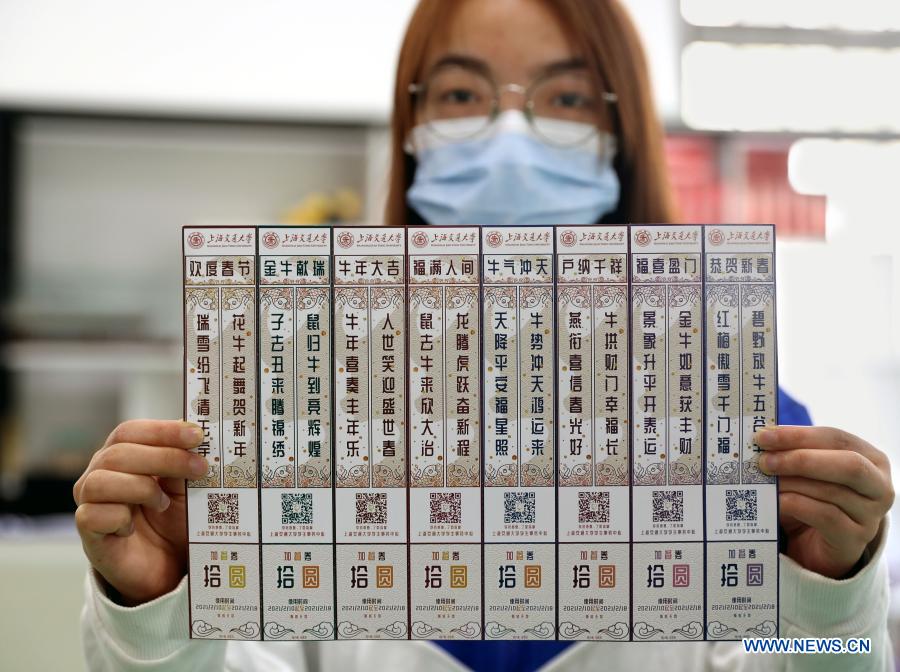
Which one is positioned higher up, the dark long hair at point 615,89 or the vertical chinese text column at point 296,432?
the dark long hair at point 615,89

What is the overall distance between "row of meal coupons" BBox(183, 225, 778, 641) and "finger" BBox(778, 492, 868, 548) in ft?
0.08

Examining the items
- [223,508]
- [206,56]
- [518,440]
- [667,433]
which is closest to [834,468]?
[667,433]

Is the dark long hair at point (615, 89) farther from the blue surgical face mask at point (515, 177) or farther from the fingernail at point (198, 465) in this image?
the fingernail at point (198, 465)

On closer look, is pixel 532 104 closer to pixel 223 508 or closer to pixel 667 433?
pixel 667 433

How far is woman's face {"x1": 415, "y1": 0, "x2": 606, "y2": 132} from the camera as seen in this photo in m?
0.88

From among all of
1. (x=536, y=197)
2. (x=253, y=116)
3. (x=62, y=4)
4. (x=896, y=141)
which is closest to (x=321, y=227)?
(x=536, y=197)

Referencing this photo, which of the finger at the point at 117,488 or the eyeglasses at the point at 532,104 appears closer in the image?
the finger at the point at 117,488

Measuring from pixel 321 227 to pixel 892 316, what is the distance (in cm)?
272

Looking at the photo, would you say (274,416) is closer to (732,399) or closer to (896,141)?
(732,399)

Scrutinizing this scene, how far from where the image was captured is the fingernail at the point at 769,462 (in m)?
0.64

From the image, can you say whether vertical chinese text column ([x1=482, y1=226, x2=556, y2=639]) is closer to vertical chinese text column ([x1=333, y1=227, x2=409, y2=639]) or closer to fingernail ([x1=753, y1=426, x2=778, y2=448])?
vertical chinese text column ([x1=333, y1=227, x2=409, y2=639])

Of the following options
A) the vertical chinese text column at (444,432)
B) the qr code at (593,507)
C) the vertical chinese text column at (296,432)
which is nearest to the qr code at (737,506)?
the qr code at (593,507)

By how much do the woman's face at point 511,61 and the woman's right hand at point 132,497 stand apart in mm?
517

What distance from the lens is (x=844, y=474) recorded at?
0.62 meters
